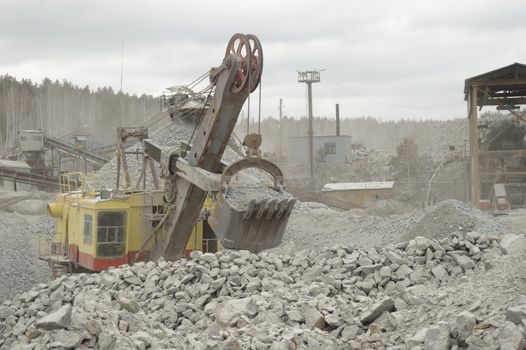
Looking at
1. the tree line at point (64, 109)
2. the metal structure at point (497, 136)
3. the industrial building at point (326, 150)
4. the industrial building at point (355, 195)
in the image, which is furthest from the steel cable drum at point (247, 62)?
the tree line at point (64, 109)

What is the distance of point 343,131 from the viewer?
107812mm

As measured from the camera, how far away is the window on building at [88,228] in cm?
1409


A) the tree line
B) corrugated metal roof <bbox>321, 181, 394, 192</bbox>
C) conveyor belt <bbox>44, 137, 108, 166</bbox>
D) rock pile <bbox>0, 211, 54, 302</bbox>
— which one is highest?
the tree line

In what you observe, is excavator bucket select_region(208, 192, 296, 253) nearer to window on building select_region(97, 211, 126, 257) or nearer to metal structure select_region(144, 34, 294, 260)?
metal structure select_region(144, 34, 294, 260)

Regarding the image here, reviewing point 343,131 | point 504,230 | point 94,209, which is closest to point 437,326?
point 94,209

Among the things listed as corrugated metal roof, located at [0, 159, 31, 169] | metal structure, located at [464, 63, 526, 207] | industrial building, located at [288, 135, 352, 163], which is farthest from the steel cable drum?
industrial building, located at [288, 135, 352, 163]

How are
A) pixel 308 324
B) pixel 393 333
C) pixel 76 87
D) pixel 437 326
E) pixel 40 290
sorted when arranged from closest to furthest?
1. pixel 437 326
2. pixel 393 333
3. pixel 308 324
4. pixel 40 290
5. pixel 76 87

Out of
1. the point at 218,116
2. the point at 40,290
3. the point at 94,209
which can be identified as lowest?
the point at 40,290

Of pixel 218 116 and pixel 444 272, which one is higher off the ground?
pixel 218 116

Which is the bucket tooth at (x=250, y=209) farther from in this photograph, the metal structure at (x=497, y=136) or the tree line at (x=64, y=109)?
the tree line at (x=64, y=109)

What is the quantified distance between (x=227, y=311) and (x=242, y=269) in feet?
4.79

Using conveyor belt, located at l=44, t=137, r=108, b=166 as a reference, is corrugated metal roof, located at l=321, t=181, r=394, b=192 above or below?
below

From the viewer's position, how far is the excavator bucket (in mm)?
10477

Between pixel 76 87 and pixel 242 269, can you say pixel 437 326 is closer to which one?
pixel 242 269
